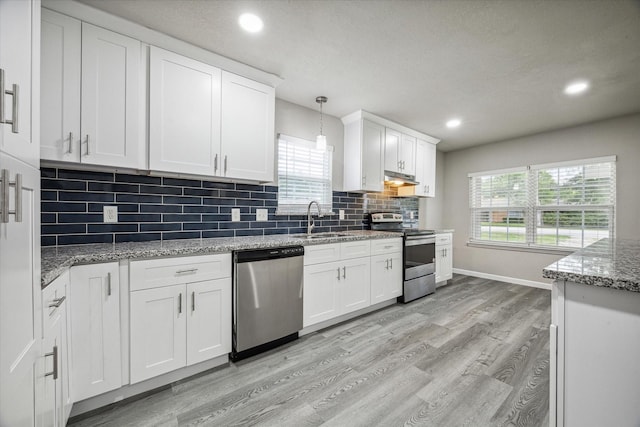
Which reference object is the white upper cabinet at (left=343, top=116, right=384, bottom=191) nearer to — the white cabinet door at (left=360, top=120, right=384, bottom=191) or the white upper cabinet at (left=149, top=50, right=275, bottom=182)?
the white cabinet door at (left=360, top=120, right=384, bottom=191)

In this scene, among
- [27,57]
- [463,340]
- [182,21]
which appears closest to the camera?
[27,57]

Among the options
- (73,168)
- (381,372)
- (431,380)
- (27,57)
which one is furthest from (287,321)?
(27,57)

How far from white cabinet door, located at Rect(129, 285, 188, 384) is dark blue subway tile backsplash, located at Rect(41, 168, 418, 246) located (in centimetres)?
66

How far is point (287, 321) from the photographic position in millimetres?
2297

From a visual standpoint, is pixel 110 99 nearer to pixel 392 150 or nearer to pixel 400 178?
pixel 392 150

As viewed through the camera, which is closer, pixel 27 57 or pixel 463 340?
pixel 27 57

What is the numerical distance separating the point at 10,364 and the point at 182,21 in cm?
202

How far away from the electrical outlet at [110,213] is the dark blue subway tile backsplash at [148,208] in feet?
0.07

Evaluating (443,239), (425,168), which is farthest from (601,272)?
(425,168)

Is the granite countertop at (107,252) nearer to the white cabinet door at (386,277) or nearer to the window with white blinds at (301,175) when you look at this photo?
the window with white blinds at (301,175)

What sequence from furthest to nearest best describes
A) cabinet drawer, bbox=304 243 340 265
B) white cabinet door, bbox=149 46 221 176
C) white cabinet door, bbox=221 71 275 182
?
1. cabinet drawer, bbox=304 243 340 265
2. white cabinet door, bbox=221 71 275 182
3. white cabinet door, bbox=149 46 221 176

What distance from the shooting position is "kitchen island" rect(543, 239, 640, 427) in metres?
0.93

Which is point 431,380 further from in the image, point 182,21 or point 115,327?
point 182,21

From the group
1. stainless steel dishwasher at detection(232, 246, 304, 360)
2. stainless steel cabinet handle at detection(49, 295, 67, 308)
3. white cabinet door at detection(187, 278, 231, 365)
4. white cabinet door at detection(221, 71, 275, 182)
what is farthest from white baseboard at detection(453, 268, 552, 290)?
stainless steel cabinet handle at detection(49, 295, 67, 308)
